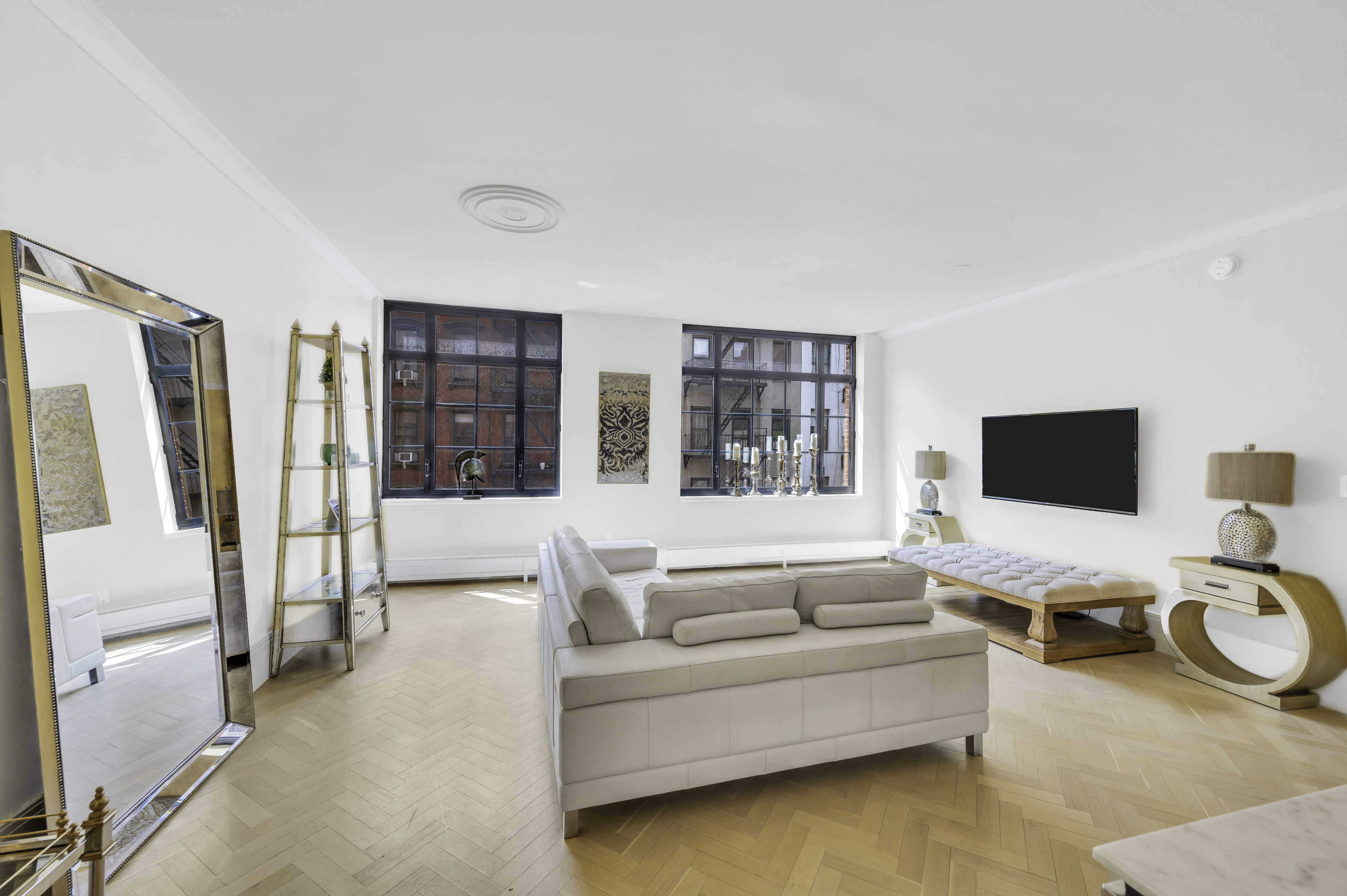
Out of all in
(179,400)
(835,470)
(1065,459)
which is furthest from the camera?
(835,470)

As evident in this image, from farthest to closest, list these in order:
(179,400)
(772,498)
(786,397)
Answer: (786,397), (772,498), (179,400)

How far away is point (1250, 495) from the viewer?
3.13 m

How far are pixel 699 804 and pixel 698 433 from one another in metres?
4.61

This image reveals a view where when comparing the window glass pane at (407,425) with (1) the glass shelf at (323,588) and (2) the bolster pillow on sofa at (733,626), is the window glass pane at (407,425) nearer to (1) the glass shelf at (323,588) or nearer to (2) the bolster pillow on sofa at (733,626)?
(1) the glass shelf at (323,588)

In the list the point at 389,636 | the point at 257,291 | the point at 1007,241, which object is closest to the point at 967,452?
the point at 1007,241

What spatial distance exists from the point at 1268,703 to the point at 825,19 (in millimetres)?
3966

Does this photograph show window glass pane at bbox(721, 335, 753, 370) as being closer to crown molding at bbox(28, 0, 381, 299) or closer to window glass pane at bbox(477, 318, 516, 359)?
window glass pane at bbox(477, 318, 516, 359)

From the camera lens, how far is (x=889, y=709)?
2.30 meters

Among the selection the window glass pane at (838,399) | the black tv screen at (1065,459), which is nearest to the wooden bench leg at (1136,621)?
the black tv screen at (1065,459)

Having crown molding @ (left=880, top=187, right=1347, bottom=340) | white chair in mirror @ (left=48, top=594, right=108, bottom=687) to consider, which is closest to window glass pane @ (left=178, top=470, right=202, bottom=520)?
white chair in mirror @ (left=48, top=594, right=108, bottom=687)

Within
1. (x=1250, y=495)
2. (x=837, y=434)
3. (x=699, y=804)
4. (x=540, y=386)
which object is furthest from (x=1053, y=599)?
(x=540, y=386)

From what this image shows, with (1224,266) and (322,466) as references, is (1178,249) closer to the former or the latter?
(1224,266)

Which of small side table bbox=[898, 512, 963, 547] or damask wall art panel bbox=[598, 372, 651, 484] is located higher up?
damask wall art panel bbox=[598, 372, 651, 484]

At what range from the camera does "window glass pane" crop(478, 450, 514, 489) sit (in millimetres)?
5789
